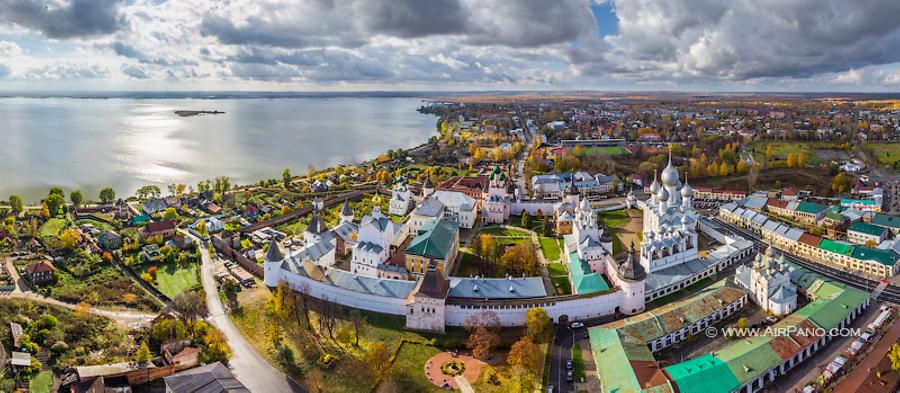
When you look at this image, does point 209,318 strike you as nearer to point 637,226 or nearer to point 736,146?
point 637,226

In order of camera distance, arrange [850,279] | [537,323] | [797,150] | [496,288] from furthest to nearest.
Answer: [797,150] < [850,279] < [496,288] < [537,323]

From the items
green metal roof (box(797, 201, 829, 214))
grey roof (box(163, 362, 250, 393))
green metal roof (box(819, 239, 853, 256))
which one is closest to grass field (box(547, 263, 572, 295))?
green metal roof (box(819, 239, 853, 256))

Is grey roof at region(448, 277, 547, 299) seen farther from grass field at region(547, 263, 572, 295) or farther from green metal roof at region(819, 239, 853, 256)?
green metal roof at region(819, 239, 853, 256)

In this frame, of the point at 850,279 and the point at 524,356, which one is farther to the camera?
the point at 850,279

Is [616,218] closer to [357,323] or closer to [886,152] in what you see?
[357,323]

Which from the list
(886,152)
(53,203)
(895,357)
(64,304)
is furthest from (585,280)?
(886,152)

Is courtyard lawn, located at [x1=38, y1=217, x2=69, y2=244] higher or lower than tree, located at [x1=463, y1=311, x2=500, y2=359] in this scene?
higher
